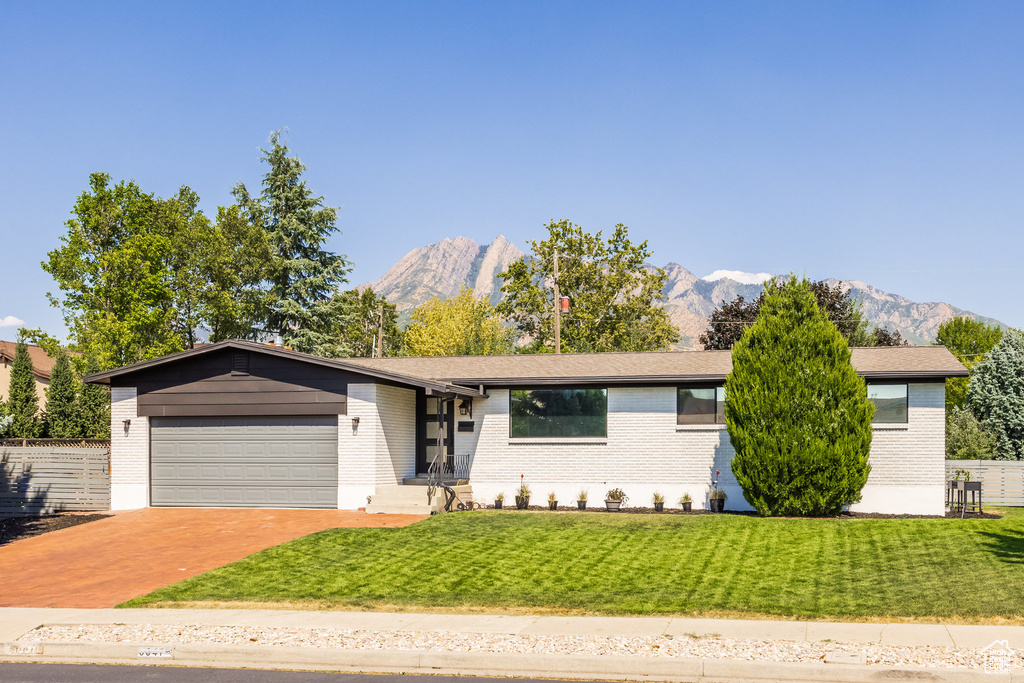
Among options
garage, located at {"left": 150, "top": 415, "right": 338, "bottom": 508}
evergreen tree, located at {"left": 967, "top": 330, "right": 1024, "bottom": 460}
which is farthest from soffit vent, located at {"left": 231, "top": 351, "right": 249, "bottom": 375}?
evergreen tree, located at {"left": 967, "top": 330, "right": 1024, "bottom": 460}

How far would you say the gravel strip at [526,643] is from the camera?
30.6ft

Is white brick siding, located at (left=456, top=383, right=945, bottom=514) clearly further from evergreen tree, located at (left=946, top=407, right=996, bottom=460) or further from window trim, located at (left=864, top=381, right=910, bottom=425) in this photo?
evergreen tree, located at (left=946, top=407, right=996, bottom=460)

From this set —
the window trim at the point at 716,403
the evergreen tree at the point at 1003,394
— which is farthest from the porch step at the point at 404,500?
the evergreen tree at the point at 1003,394

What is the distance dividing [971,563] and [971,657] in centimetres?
642

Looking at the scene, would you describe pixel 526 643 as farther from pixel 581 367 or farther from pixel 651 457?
pixel 581 367

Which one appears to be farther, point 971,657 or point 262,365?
point 262,365

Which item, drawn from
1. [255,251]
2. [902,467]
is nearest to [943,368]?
[902,467]

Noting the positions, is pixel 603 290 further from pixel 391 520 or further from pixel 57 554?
pixel 57 554

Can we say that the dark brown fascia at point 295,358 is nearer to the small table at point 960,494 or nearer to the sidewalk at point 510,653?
the sidewalk at point 510,653

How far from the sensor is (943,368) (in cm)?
2236

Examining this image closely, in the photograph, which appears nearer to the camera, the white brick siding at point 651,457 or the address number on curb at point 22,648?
the address number on curb at point 22,648

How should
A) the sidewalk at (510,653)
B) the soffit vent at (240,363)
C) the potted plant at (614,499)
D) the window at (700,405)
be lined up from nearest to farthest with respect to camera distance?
the sidewalk at (510,653) < the soffit vent at (240,363) < the potted plant at (614,499) < the window at (700,405)

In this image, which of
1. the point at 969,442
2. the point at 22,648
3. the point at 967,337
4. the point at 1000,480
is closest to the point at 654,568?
the point at 22,648

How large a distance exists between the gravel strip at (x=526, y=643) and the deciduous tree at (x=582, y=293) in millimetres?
42094
